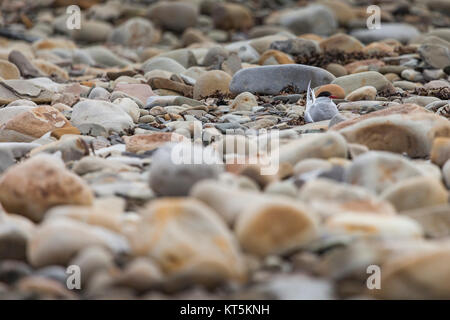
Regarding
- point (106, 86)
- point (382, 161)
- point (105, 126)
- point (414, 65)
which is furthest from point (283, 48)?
point (382, 161)

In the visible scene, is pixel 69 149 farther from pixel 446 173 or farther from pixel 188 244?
pixel 446 173

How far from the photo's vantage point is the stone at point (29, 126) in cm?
507

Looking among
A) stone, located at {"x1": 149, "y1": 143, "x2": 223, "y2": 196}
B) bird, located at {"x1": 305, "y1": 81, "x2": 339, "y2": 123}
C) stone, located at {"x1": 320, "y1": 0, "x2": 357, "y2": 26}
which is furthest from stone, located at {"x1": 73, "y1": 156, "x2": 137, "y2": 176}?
stone, located at {"x1": 320, "y1": 0, "x2": 357, "y2": 26}

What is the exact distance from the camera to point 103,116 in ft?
17.7

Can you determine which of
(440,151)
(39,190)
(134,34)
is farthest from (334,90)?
(134,34)

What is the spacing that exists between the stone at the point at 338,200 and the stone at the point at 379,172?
0.12m

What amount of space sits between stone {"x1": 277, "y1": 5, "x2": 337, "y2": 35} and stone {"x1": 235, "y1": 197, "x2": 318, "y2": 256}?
36.3 feet

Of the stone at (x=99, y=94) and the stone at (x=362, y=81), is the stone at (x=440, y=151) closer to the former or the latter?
the stone at (x=362, y=81)

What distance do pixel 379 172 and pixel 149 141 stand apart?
1.74 meters

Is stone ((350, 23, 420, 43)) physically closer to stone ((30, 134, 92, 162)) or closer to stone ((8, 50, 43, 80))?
stone ((8, 50, 43, 80))

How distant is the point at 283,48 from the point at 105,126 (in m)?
3.86

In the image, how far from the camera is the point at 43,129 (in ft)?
16.8

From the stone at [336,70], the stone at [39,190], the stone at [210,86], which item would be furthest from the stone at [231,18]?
the stone at [39,190]

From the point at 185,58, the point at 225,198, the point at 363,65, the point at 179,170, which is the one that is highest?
the point at 185,58
